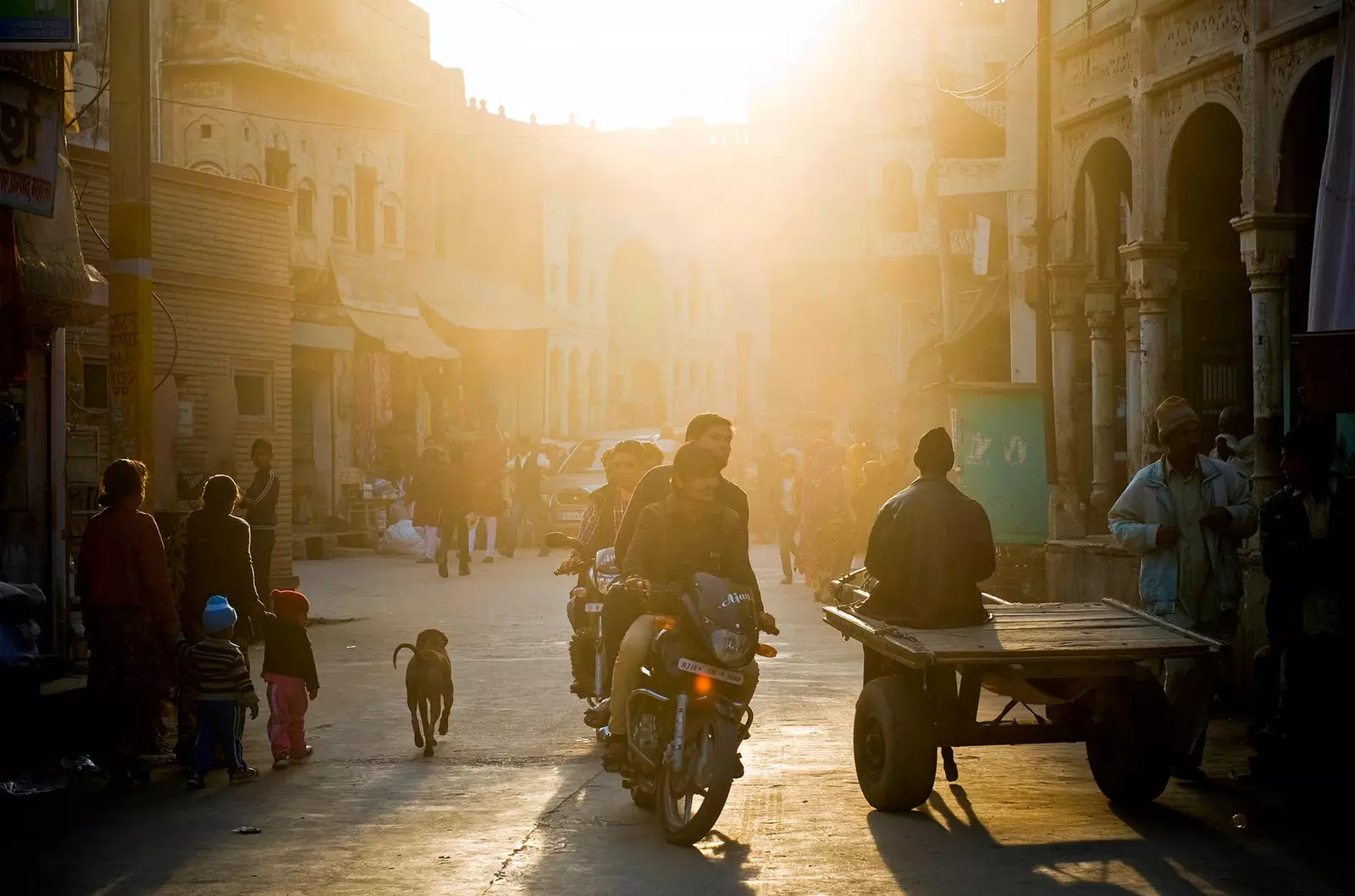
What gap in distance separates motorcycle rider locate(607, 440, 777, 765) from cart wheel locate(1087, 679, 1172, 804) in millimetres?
1565

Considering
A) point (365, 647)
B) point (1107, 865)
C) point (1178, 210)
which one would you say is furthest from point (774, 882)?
point (1178, 210)

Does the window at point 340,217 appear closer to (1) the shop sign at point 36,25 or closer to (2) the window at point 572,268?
(2) the window at point 572,268

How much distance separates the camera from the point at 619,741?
8.24m

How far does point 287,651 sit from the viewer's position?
10.1 meters

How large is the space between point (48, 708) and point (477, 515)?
17.5 metres

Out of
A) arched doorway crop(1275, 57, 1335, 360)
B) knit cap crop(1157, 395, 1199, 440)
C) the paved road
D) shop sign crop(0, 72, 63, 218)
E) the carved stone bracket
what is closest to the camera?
the paved road

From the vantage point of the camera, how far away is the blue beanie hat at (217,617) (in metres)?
9.50

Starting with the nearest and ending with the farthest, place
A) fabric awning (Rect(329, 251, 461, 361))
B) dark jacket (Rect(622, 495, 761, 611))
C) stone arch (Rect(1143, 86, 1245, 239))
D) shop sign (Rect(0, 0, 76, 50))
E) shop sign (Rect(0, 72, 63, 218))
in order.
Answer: dark jacket (Rect(622, 495, 761, 611)), shop sign (Rect(0, 0, 76, 50)), shop sign (Rect(0, 72, 63, 218)), stone arch (Rect(1143, 86, 1245, 239)), fabric awning (Rect(329, 251, 461, 361))

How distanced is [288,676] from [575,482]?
21.0 meters

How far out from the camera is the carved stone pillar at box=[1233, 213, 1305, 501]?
13148 mm

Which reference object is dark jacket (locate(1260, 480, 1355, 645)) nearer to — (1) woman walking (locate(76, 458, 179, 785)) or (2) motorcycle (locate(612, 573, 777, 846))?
(2) motorcycle (locate(612, 573, 777, 846))

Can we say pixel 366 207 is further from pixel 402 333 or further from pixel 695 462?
pixel 695 462

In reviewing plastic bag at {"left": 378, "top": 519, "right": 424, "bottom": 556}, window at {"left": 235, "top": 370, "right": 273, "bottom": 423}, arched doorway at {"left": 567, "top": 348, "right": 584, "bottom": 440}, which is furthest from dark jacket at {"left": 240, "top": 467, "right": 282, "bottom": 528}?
arched doorway at {"left": 567, "top": 348, "right": 584, "bottom": 440}

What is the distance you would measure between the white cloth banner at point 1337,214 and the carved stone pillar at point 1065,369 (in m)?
7.25
